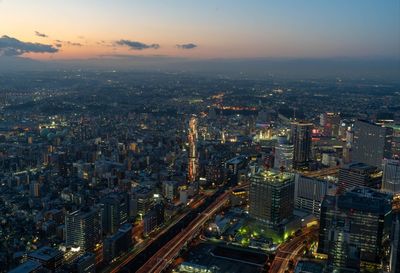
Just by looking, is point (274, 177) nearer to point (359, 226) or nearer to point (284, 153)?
point (359, 226)

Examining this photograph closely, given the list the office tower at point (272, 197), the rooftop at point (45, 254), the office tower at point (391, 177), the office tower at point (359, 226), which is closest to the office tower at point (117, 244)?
the rooftop at point (45, 254)

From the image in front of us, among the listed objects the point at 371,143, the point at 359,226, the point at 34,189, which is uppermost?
the point at 371,143

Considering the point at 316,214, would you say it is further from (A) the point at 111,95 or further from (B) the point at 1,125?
(A) the point at 111,95

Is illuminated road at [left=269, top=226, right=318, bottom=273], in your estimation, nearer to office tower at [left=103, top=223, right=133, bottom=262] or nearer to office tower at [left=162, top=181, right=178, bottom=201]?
office tower at [left=103, top=223, right=133, bottom=262]

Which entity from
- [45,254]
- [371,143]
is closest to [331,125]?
[371,143]

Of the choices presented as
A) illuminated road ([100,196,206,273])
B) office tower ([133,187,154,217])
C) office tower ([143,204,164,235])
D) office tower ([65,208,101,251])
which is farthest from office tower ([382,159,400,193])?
office tower ([65,208,101,251])
